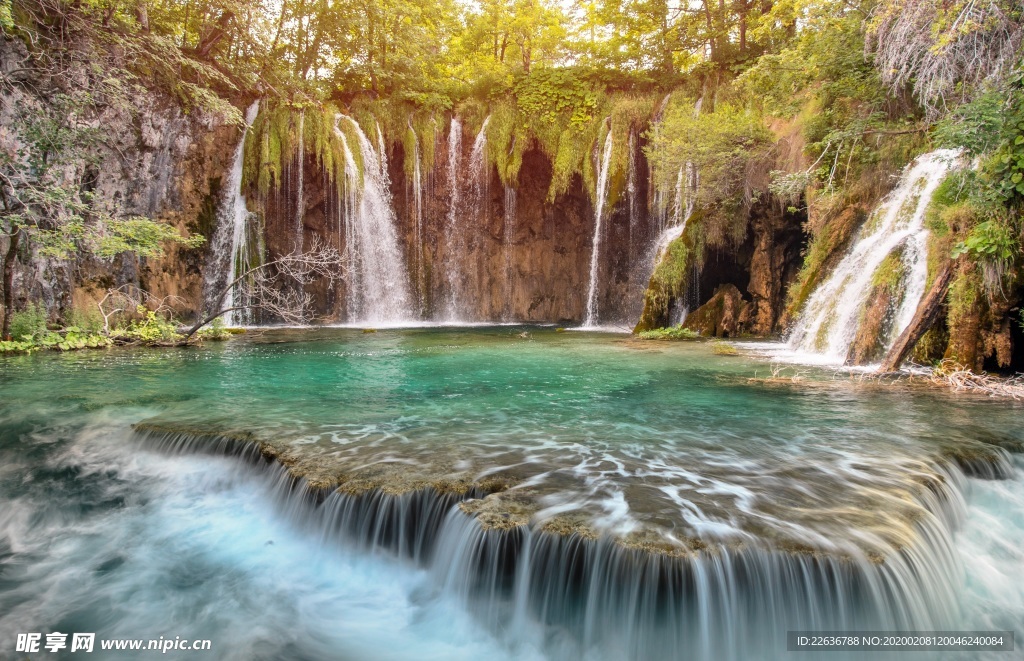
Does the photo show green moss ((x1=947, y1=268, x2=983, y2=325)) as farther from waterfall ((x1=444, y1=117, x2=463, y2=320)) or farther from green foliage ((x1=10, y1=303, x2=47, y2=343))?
waterfall ((x1=444, y1=117, x2=463, y2=320))

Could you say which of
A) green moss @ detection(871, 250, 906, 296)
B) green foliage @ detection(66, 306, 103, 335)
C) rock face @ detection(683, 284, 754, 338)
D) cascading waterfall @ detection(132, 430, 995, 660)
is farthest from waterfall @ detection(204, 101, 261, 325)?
green moss @ detection(871, 250, 906, 296)

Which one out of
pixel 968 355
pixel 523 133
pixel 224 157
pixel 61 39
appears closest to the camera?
pixel 968 355

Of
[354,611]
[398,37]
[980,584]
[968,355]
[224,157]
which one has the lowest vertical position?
[354,611]

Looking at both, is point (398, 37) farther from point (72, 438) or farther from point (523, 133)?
point (72, 438)

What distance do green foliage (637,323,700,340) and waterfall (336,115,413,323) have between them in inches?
430

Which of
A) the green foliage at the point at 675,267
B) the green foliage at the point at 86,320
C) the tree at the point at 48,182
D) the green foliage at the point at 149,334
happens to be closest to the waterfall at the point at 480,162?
the green foliage at the point at 675,267

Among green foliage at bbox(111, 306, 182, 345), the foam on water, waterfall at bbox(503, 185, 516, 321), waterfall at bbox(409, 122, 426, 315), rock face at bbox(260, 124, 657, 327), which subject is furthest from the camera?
waterfall at bbox(503, 185, 516, 321)

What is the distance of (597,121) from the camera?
21.0 meters

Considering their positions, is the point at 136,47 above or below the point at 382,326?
above

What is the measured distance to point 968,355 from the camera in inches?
305

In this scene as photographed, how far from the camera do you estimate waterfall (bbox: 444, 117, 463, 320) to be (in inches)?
893

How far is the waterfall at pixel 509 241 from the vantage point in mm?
23094

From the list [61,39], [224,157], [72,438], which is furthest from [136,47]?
[72,438]

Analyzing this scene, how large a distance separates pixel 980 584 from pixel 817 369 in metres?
6.14
